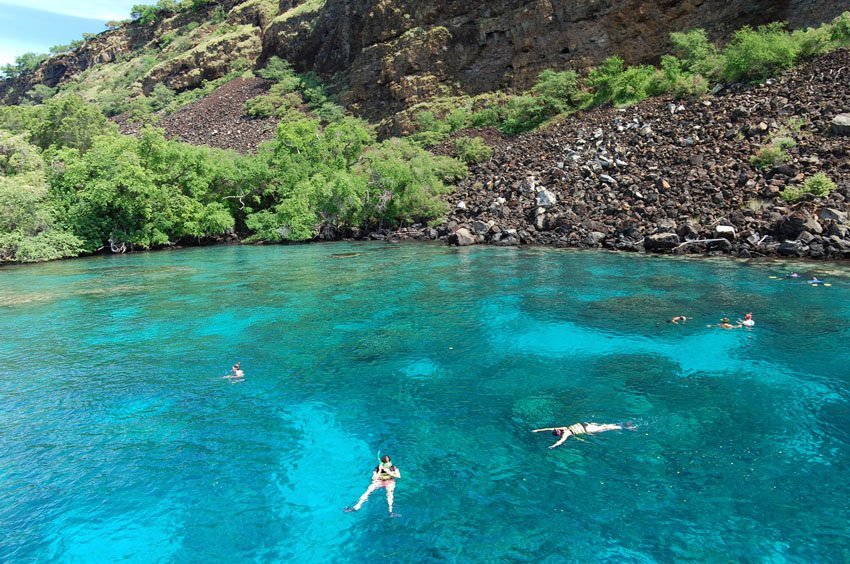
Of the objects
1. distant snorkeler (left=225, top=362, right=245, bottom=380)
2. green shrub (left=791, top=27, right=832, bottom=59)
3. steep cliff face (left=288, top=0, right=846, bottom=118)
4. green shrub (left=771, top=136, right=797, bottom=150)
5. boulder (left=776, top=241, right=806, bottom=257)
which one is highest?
steep cliff face (left=288, top=0, right=846, bottom=118)

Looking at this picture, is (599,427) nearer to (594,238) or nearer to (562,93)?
(594,238)

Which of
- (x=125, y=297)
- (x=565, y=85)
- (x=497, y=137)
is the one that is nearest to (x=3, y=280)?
(x=125, y=297)

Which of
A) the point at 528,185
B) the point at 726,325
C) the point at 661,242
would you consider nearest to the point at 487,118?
the point at 528,185

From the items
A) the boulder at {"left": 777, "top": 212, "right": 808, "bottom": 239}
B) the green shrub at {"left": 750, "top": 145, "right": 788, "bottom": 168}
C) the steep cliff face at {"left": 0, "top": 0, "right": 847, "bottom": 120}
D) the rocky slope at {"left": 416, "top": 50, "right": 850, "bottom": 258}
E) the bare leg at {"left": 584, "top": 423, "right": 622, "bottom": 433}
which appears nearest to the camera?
the bare leg at {"left": 584, "top": 423, "right": 622, "bottom": 433}

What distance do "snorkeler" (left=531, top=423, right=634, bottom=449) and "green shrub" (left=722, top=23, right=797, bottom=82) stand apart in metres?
32.6

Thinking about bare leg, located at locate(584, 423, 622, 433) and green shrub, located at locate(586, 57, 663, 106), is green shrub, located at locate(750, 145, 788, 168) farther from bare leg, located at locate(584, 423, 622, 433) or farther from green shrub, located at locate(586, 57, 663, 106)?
bare leg, located at locate(584, 423, 622, 433)

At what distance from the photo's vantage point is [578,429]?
369 inches

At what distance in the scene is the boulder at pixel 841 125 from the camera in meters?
26.1

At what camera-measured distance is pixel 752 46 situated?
32.7 metres

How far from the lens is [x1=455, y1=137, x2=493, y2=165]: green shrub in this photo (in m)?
42.2

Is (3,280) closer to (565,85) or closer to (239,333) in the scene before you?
(239,333)

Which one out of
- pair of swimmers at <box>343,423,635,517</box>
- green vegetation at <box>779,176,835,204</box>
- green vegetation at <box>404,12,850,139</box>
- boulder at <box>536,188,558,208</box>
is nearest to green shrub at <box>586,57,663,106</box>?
green vegetation at <box>404,12,850,139</box>

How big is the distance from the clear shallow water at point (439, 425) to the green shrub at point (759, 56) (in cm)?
2035

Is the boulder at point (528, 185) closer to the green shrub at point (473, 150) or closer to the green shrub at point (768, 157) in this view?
the green shrub at point (473, 150)
